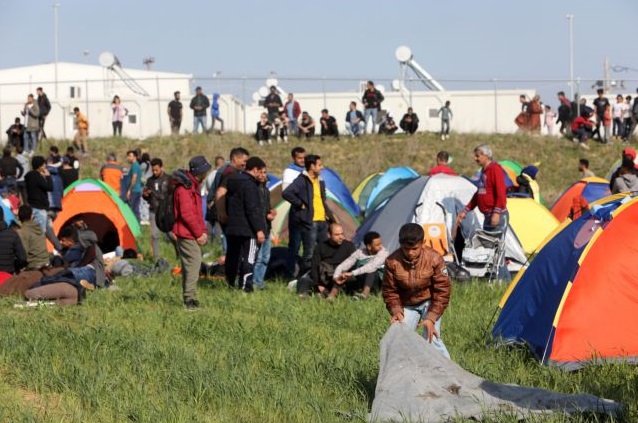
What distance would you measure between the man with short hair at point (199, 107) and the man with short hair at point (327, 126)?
3.64m

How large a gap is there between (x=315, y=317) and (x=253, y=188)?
98.2 inches

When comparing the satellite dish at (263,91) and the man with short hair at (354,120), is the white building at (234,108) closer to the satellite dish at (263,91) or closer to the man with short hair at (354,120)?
the satellite dish at (263,91)

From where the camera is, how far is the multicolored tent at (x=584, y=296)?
9418mm

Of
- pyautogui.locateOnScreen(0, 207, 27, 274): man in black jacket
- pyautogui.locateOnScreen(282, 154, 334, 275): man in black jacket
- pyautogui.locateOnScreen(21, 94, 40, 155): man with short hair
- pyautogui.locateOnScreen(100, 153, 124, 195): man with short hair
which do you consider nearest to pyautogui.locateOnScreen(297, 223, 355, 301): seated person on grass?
pyautogui.locateOnScreen(282, 154, 334, 275): man in black jacket

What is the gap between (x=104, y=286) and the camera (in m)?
15.0

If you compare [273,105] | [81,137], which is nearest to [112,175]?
[81,137]

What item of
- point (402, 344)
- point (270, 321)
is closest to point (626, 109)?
point (270, 321)

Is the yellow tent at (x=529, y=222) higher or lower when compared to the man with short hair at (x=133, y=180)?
lower

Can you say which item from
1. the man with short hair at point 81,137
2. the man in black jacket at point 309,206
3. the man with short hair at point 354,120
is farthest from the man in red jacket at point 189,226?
the man with short hair at point 354,120

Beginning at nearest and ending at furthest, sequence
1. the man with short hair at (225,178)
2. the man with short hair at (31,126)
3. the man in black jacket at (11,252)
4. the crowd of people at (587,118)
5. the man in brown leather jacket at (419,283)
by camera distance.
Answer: the man in brown leather jacket at (419,283) → the man with short hair at (225,178) → the man in black jacket at (11,252) → the man with short hair at (31,126) → the crowd of people at (587,118)

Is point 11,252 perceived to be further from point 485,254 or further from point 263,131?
point 263,131

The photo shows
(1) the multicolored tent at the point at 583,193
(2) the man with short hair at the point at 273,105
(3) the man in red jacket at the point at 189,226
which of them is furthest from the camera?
(2) the man with short hair at the point at 273,105

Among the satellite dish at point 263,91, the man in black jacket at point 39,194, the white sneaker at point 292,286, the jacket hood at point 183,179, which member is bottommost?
the white sneaker at point 292,286

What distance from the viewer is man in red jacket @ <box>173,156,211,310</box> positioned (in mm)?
12578
